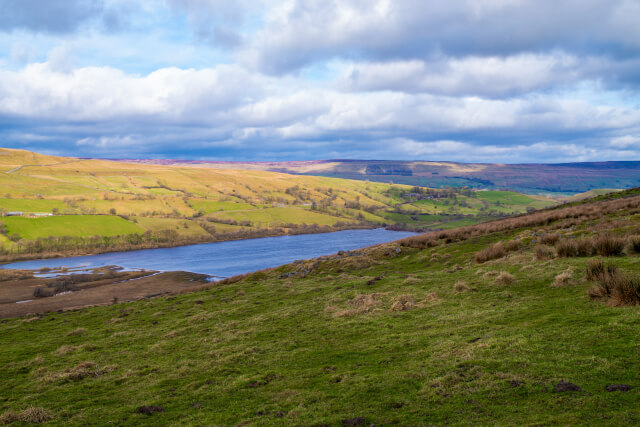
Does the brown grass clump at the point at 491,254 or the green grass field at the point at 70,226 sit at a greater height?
the brown grass clump at the point at 491,254

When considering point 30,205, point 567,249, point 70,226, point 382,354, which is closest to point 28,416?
point 382,354

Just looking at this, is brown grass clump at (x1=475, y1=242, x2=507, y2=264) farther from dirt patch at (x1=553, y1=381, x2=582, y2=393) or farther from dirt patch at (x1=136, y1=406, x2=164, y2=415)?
dirt patch at (x1=136, y1=406, x2=164, y2=415)

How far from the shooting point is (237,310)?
76.0ft

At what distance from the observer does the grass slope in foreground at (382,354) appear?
310 inches

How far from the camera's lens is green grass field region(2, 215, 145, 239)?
13162 centimetres

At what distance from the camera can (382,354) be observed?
1188cm

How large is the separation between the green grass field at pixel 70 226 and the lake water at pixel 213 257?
17.0 metres

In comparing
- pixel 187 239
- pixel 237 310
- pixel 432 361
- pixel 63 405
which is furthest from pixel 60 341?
pixel 187 239

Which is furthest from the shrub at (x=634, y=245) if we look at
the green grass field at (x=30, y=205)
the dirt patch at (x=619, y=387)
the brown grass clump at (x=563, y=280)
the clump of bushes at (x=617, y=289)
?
the green grass field at (x=30, y=205)

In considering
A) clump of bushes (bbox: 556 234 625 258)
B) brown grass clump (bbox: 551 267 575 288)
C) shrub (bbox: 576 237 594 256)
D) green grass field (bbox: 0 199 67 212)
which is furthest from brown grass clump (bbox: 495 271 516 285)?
green grass field (bbox: 0 199 67 212)

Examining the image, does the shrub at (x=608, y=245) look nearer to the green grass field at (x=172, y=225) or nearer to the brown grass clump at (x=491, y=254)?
the brown grass clump at (x=491, y=254)

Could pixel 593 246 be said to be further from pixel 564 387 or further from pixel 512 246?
pixel 564 387

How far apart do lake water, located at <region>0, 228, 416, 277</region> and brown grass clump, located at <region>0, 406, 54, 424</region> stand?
71.9m

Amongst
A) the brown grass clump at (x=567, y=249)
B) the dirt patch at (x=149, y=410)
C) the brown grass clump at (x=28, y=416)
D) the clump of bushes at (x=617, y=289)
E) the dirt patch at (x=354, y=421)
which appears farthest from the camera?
the brown grass clump at (x=567, y=249)
